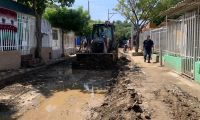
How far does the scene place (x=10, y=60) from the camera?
22.6 m

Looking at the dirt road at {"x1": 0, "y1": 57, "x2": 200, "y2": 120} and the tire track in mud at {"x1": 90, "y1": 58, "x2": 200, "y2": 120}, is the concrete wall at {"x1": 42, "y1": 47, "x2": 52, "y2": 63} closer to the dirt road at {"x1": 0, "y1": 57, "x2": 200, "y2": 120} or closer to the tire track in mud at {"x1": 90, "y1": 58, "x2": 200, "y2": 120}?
the dirt road at {"x1": 0, "y1": 57, "x2": 200, "y2": 120}

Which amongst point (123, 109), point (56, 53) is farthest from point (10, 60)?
point (56, 53)

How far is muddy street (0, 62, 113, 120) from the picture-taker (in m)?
11.1

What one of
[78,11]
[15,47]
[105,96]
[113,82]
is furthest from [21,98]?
[78,11]

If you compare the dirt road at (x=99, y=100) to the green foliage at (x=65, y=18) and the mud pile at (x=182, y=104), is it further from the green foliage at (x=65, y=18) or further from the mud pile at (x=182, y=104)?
the green foliage at (x=65, y=18)

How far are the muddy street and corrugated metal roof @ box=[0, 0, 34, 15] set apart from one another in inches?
196

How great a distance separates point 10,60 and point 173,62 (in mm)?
8762

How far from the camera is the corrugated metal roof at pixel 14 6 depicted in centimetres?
2302

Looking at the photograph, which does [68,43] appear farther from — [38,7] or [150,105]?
[150,105]

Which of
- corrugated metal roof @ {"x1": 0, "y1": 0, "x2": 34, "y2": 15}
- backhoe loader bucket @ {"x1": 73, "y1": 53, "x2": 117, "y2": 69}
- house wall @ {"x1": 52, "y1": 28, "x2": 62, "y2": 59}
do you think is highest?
corrugated metal roof @ {"x1": 0, "y1": 0, "x2": 34, "y2": 15}

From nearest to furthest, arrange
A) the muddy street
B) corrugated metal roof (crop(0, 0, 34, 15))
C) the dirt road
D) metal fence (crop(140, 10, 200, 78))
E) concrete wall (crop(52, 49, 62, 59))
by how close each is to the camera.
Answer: the dirt road, the muddy street, metal fence (crop(140, 10, 200, 78)), corrugated metal roof (crop(0, 0, 34, 15)), concrete wall (crop(52, 49, 62, 59))

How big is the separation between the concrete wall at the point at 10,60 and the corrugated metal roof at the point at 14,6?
261 cm

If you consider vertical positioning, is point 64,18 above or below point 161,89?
above

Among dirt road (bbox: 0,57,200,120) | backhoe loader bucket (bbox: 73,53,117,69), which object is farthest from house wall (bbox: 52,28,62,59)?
dirt road (bbox: 0,57,200,120)
